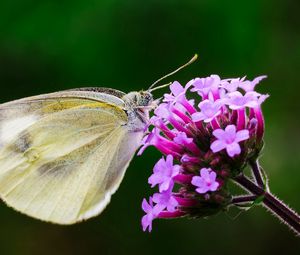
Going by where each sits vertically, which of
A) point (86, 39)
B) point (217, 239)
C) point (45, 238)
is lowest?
point (217, 239)

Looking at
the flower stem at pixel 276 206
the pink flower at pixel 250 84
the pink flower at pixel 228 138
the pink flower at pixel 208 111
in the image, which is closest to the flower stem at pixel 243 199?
the flower stem at pixel 276 206

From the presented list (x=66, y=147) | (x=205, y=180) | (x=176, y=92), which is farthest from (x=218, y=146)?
(x=66, y=147)

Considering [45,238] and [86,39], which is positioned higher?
[86,39]

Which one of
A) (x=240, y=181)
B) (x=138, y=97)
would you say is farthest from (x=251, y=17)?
(x=240, y=181)

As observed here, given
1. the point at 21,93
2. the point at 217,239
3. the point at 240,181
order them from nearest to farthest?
the point at 240,181 < the point at 217,239 < the point at 21,93

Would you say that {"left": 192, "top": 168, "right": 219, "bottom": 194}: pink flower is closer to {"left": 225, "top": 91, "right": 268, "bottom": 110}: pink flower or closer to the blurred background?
{"left": 225, "top": 91, "right": 268, "bottom": 110}: pink flower

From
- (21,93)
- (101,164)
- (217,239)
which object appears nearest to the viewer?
(101,164)

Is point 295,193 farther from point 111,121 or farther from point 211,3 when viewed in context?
point 111,121
